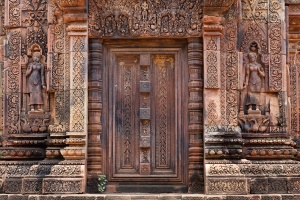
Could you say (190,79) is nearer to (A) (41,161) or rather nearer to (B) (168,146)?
(B) (168,146)

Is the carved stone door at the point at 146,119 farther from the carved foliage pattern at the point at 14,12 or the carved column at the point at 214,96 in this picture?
the carved foliage pattern at the point at 14,12

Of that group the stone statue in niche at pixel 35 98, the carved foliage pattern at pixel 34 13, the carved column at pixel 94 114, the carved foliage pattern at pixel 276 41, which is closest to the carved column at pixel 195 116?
the carved foliage pattern at pixel 276 41

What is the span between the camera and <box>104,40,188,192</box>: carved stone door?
38.9ft

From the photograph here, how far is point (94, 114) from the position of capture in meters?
11.8

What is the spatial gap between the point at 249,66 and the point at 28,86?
15.0ft

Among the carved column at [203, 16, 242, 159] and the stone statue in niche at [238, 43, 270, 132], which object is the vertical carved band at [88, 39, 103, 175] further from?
the stone statue in niche at [238, 43, 270, 132]

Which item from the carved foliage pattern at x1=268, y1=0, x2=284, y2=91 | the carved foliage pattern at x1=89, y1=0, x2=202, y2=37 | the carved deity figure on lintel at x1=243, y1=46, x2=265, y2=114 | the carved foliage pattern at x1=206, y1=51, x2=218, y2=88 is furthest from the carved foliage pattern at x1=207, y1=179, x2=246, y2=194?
the carved foliage pattern at x1=89, y1=0, x2=202, y2=37

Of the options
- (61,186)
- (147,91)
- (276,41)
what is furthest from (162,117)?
(276,41)

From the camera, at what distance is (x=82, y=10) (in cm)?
1170

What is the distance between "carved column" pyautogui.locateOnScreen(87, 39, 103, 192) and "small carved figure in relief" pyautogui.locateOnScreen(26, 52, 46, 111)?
41.6 inches

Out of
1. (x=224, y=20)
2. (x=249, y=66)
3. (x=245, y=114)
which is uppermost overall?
(x=224, y=20)

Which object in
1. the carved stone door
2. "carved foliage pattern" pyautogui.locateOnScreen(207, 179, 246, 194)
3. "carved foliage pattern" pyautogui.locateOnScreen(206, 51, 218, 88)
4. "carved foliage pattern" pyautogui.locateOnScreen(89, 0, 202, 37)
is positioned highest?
"carved foliage pattern" pyautogui.locateOnScreen(89, 0, 202, 37)

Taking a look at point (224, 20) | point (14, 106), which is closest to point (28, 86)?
point (14, 106)

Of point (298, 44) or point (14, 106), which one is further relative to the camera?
point (298, 44)
